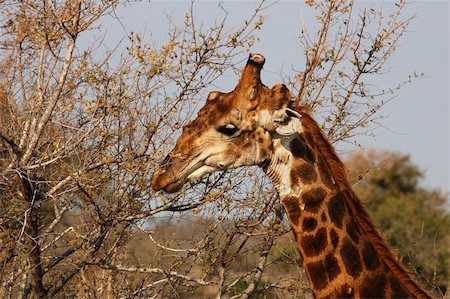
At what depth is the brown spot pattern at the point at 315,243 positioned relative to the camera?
7.10 metres

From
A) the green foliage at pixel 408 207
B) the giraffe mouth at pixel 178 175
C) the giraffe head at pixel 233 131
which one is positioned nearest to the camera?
the giraffe head at pixel 233 131

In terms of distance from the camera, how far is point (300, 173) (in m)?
7.23

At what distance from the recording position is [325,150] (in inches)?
288

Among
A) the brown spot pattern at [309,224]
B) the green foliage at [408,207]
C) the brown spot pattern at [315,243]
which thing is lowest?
the brown spot pattern at [315,243]

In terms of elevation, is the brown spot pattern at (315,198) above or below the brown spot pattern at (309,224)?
above

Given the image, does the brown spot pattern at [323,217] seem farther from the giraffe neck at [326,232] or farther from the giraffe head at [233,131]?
the giraffe head at [233,131]

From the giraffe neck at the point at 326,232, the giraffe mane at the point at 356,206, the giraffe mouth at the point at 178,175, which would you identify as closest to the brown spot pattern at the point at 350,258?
the giraffe neck at the point at 326,232

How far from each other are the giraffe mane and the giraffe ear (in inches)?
5.9

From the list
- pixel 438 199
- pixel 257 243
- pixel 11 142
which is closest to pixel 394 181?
pixel 438 199

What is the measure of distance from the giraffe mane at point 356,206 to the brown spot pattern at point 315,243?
29 centimetres

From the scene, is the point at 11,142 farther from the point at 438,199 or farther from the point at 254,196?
the point at 438,199

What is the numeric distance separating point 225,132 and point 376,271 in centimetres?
161

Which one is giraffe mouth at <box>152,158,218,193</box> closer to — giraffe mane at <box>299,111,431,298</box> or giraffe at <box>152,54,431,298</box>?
giraffe at <box>152,54,431,298</box>

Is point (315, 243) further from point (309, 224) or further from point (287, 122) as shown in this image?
point (287, 122)
